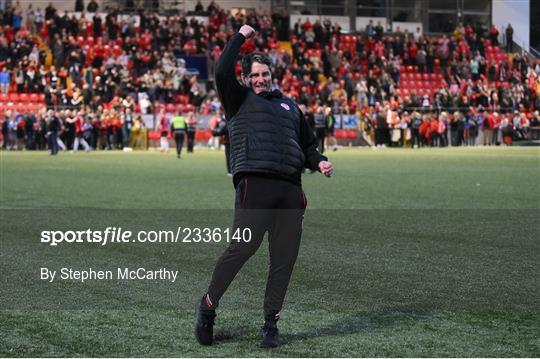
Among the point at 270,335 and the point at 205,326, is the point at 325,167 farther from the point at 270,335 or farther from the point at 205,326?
the point at 205,326

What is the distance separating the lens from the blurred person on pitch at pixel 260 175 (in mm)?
6867

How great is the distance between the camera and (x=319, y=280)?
32.3 ft

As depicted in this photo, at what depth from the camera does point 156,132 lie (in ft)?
161

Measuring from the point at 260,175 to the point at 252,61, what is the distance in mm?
737

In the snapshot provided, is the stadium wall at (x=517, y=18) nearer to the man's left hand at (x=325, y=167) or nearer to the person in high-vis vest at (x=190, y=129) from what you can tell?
the person in high-vis vest at (x=190, y=129)

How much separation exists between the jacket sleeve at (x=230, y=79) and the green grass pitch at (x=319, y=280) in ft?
5.18

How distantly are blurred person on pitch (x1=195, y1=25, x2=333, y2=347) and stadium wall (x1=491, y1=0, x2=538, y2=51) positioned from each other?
57747 mm

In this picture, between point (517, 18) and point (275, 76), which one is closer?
point (275, 76)

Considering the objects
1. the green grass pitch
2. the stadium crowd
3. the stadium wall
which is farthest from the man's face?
the stadium wall

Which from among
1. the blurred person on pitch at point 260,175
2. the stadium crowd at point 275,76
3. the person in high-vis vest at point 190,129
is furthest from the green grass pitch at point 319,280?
the stadium crowd at point 275,76

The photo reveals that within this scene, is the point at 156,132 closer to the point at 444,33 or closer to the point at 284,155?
the point at 444,33

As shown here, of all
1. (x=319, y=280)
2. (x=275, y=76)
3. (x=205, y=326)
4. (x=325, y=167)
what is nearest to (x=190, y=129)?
(x=275, y=76)

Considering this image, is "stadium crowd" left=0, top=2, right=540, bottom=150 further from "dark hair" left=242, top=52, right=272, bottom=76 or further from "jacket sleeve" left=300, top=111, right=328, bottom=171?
"dark hair" left=242, top=52, right=272, bottom=76

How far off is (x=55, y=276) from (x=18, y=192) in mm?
11184
